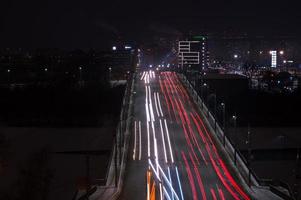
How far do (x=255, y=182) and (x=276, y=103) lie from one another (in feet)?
94.1

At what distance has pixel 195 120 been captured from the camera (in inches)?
1016

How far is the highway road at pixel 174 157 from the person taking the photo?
15.0 meters

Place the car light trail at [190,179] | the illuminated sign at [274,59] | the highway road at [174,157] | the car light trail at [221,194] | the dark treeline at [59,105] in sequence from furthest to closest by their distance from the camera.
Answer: the illuminated sign at [274,59], the dark treeline at [59,105], the highway road at [174,157], the car light trail at [190,179], the car light trail at [221,194]

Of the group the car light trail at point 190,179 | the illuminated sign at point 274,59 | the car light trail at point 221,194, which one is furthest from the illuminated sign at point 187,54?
the car light trail at point 221,194

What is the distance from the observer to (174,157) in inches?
768

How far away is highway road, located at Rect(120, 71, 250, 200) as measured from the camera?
1498 centimetres

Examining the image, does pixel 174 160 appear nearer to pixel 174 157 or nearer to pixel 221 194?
pixel 174 157

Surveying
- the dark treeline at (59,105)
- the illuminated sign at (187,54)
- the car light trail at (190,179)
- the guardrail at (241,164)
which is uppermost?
the illuminated sign at (187,54)

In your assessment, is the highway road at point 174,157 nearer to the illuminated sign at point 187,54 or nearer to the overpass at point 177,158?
the overpass at point 177,158

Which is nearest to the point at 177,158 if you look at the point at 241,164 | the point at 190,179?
the point at 241,164

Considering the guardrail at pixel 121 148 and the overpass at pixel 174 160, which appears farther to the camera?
the guardrail at pixel 121 148

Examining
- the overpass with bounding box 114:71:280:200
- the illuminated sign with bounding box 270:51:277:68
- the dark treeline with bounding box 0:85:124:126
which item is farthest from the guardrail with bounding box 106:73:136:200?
the illuminated sign with bounding box 270:51:277:68

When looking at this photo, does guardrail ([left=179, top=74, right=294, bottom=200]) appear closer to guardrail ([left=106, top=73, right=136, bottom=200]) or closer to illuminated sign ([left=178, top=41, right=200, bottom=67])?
guardrail ([left=106, top=73, right=136, bottom=200])

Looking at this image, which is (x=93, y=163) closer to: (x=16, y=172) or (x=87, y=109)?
(x=16, y=172)
